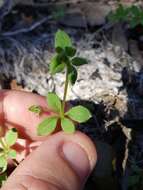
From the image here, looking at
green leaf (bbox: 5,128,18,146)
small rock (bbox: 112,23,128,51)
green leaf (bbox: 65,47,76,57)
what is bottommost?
green leaf (bbox: 5,128,18,146)

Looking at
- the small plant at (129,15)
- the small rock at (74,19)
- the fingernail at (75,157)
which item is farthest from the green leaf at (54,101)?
the small rock at (74,19)

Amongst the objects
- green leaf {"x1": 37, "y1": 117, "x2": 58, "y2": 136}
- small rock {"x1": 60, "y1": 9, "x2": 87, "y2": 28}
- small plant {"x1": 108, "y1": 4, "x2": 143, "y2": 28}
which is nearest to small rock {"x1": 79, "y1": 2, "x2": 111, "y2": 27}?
small rock {"x1": 60, "y1": 9, "x2": 87, "y2": 28}

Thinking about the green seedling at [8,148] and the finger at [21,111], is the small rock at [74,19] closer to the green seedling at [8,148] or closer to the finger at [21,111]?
the finger at [21,111]

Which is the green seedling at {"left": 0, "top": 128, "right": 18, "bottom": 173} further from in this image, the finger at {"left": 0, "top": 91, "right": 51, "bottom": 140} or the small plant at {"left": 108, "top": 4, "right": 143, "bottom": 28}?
the small plant at {"left": 108, "top": 4, "right": 143, "bottom": 28}

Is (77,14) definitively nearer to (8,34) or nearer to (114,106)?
(8,34)

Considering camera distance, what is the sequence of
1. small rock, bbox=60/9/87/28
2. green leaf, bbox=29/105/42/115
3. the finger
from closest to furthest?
green leaf, bbox=29/105/42/115 → the finger → small rock, bbox=60/9/87/28

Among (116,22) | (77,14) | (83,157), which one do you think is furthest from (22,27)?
(83,157)

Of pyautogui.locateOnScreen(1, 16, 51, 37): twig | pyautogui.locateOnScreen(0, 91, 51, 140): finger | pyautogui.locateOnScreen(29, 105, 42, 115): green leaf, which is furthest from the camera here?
pyautogui.locateOnScreen(1, 16, 51, 37): twig

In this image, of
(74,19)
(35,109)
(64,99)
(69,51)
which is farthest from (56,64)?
(74,19)
